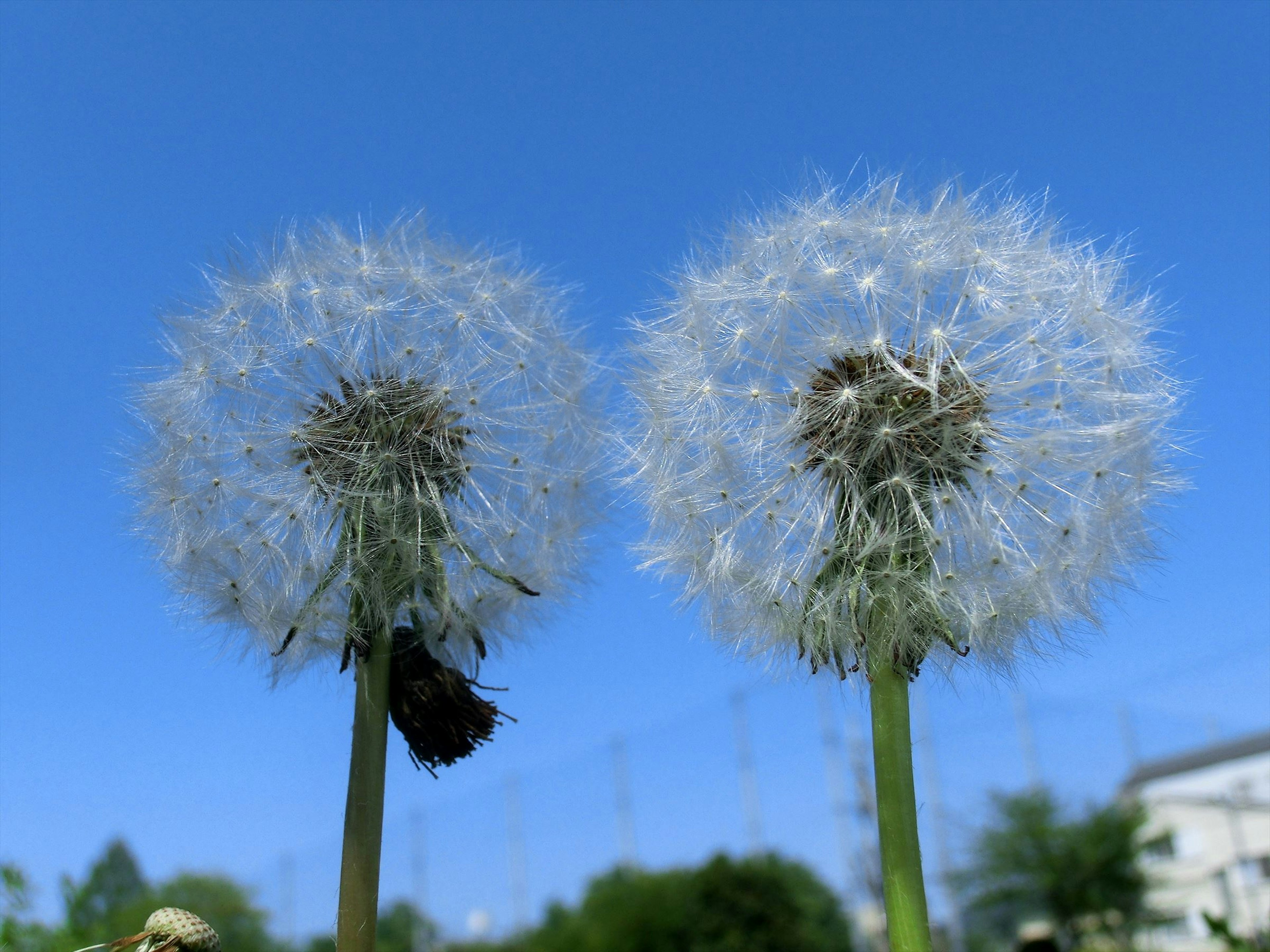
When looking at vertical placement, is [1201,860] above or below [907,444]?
above

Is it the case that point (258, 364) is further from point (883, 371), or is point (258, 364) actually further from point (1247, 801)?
point (1247, 801)

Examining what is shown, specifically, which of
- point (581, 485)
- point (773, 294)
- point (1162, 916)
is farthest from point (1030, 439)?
point (1162, 916)

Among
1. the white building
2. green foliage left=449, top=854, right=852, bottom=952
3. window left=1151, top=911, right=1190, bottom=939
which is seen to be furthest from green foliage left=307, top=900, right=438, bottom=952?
window left=1151, top=911, right=1190, bottom=939

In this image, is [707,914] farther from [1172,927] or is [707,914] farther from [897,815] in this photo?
[897,815]

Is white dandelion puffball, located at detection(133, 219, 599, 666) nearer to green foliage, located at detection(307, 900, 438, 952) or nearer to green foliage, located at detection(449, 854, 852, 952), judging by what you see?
green foliage, located at detection(449, 854, 852, 952)

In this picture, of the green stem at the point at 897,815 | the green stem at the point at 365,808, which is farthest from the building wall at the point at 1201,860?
the green stem at the point at 365,808

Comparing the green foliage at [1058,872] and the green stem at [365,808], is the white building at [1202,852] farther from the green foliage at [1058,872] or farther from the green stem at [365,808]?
the green stem at [365,808]

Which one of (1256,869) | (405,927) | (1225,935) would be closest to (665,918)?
(405,927)
